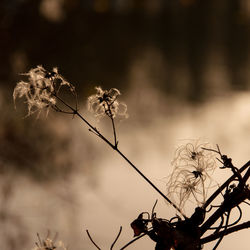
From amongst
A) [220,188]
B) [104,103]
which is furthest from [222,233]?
[104,103]

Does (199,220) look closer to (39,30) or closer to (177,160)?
(177,160)

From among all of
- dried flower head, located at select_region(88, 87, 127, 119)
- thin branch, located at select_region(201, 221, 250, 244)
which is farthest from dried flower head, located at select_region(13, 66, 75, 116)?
thin branch, located at select_region(201, 221, 250, 244)

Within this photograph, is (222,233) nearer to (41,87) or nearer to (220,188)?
(220,188)

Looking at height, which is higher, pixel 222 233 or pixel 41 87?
pixel 41 87

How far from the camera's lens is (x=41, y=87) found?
2.45 feet

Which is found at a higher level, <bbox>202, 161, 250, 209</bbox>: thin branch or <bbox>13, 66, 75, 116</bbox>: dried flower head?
<bbox>13, 66, 75, 116</bbox>: dried flower head

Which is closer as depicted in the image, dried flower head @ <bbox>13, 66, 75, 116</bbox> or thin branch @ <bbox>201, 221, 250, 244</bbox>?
thin branch @ <bbox>201, 221, 250, 244</bbox>

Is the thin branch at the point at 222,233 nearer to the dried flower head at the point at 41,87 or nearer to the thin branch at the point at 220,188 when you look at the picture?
the thin branch at the point at 220,188

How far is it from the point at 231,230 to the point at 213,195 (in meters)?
0.05

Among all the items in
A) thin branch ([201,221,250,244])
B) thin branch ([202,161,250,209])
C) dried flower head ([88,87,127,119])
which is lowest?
thin branch ([201,221,250,244])

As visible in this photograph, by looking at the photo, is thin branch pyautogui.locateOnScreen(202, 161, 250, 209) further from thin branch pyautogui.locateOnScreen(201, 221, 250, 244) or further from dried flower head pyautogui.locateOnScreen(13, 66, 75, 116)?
dried flower head pyautogui.locateOnScreen(13, 66, 75, 116)

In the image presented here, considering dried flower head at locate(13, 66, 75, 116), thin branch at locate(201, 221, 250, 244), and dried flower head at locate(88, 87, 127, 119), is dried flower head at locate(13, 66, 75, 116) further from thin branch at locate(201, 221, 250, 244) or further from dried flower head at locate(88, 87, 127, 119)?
thin branch at locate(201, 221, 250, 244)

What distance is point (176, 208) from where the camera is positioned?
0.61 meters

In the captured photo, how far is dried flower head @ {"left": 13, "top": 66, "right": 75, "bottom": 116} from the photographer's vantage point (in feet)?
2.40
